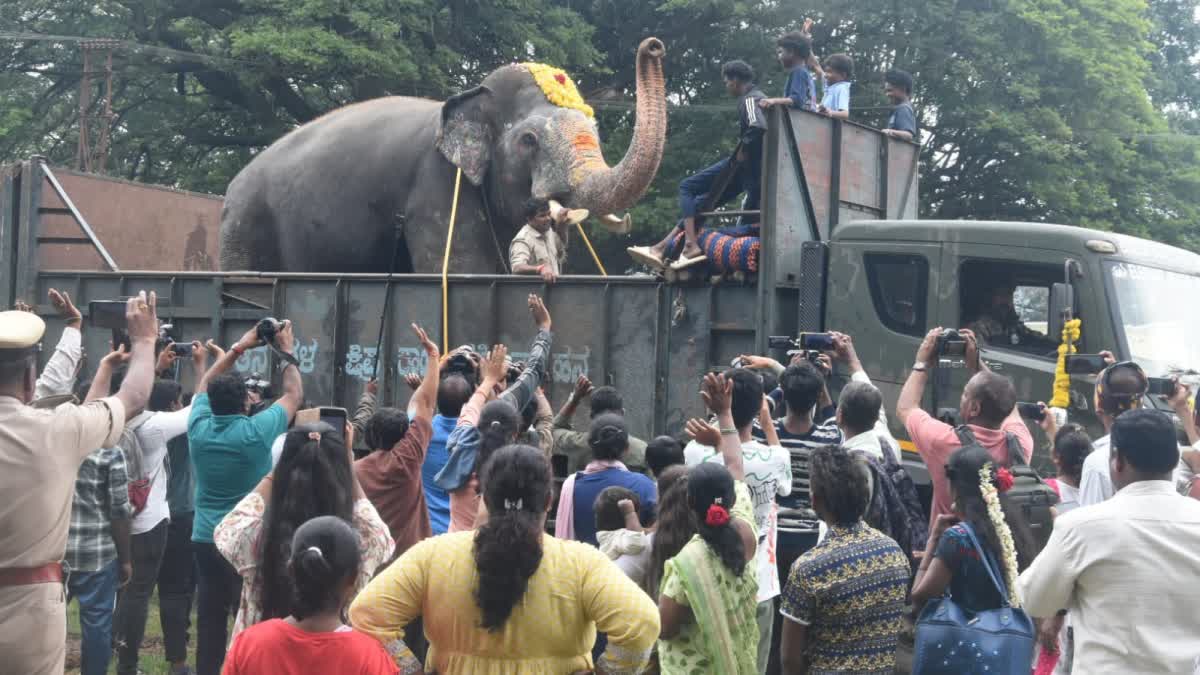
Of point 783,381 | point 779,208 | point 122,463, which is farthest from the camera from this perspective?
point 779,208

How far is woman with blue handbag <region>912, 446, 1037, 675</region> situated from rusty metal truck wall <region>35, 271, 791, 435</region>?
3.91m

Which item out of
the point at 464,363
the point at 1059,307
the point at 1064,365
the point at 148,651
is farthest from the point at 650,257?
the point at 148,651

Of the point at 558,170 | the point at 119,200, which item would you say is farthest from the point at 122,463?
the point at 119,200

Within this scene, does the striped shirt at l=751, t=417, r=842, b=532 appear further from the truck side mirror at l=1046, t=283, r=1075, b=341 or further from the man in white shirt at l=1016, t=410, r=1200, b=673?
the truck side mirror at l=1046, t=283, r=1075, b=341

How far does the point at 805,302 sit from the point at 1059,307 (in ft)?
5.09

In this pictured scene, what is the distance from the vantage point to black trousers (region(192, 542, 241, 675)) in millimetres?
6539

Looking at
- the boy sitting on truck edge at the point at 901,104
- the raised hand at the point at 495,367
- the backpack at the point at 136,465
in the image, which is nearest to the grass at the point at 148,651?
the backpack at the point at 136,465

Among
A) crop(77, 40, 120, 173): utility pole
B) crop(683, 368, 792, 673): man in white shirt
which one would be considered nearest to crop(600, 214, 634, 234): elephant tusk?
crop(683, 368, 792, 673): man in white shirt

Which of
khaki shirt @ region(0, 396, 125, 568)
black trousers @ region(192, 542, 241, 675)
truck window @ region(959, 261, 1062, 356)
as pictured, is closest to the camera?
khaki shirt @ region(0, 396, 125, 568)

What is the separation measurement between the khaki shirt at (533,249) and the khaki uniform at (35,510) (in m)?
5.73

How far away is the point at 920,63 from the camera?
2200 centimetres

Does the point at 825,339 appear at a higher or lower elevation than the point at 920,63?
lower

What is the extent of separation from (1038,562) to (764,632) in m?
1.45

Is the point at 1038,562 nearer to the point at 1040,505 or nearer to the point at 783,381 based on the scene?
the point at 1040,505
